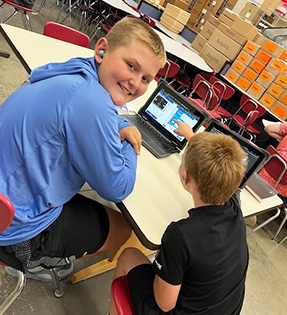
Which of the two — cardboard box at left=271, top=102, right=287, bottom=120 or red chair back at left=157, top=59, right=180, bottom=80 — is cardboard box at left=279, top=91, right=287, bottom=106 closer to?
cardboard box at left=271, top=102, right=287, bottom=120

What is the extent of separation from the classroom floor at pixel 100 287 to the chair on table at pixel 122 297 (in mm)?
559

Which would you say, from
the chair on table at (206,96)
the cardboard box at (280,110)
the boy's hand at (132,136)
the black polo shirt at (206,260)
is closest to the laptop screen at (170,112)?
the boy's hand at (132,136)

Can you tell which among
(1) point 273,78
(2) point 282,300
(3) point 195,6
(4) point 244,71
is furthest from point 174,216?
(3) point 195,6

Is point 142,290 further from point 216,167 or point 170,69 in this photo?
point 170,69

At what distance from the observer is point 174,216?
3.83ft

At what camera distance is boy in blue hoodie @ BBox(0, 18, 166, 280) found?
2.64 ft

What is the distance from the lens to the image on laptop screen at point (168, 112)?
1.54 metres

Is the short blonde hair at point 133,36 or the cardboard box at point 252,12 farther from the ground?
the cardboard box at point 252,12

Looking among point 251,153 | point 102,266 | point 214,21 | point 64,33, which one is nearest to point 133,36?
point 251,153

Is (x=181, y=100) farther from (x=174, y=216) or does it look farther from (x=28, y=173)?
(x=28, y=173)

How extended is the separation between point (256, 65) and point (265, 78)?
285 mm

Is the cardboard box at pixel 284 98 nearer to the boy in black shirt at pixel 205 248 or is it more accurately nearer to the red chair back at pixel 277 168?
the red chair back at pixel 277 168

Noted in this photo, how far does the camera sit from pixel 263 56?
4.25 meters

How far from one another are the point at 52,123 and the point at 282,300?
7.48 feet
